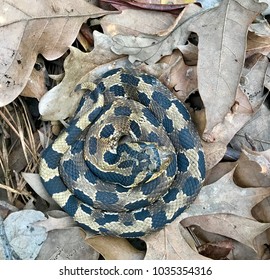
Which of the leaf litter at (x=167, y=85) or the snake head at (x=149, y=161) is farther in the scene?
the snake head at (x=149, y=161)

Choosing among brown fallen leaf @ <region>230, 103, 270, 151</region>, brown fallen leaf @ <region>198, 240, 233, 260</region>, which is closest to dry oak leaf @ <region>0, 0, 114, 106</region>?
brown fallen leaf @ <region>230, 103, 270, 151</region>

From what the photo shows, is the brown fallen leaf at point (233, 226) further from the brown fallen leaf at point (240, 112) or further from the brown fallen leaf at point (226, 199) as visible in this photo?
the brown fallen leaf at point (240, 112)

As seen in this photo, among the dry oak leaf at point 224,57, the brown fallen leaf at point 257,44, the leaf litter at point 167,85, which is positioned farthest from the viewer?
the brown fallen leaf at point 257,44

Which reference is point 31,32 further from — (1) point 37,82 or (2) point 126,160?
(2) point 126,160

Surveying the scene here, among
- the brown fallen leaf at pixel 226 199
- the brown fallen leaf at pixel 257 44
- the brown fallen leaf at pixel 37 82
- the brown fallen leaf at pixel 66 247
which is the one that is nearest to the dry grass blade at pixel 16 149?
the brown fallen leaf at pixel 37 82

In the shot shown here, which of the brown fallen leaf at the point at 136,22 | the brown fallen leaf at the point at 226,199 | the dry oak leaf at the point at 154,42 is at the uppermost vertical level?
the brown fallen leaf at the point at 136,22

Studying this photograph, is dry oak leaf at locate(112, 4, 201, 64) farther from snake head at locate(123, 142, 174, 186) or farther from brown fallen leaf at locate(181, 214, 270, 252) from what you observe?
brown fallen leaf at locate(181, 214, 270, 252)

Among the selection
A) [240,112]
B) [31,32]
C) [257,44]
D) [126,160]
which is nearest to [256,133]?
[240,112]
